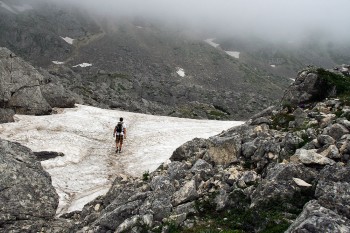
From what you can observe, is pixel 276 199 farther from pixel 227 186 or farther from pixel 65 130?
pixel 65 130

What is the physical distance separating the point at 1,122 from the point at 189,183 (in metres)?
27.1

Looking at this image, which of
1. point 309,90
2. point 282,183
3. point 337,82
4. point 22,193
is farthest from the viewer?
point 309,90

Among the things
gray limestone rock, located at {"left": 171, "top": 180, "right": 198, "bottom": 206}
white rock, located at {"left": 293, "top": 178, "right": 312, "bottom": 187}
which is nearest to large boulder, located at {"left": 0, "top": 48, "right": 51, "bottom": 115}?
gray limestone rock, located at {"left": 171, "top": 180, "right": 198, "bottom": 206}

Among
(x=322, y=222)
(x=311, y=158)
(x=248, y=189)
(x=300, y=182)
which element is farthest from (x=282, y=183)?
(x=322, y=222)

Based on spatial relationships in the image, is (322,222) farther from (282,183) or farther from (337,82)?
(337,82)

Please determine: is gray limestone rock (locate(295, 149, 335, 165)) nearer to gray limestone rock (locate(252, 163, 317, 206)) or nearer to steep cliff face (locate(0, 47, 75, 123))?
gray limestone rock (locate(252, 163, 317, 206))

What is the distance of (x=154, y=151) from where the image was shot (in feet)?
104

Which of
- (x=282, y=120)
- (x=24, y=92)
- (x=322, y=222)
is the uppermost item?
(x=282, y=120)

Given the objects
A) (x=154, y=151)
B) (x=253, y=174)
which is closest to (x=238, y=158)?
(x=253, y=174)

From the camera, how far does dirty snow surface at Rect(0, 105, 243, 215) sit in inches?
952

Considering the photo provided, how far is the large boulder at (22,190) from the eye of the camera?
16828mm

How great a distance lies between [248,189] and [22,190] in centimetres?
1118

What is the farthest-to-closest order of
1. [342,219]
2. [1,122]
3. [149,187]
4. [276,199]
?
[1,122] → [149,187] → [276,199] → [342,219]

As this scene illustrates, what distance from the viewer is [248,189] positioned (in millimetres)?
13227
